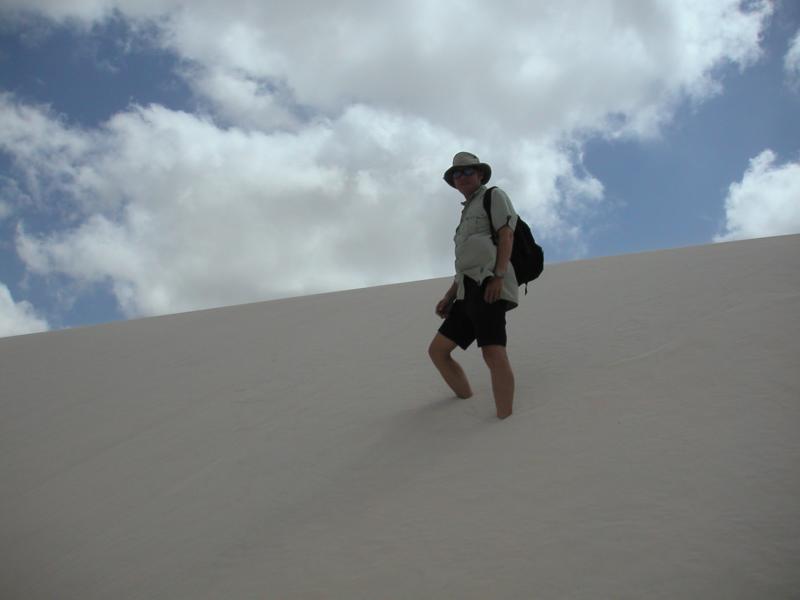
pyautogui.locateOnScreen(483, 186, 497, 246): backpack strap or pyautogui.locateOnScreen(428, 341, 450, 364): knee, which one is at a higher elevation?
pyautogui.locateOnScreen(483, 186, 497, 246): backpack strap

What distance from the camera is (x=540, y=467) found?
6.97ft

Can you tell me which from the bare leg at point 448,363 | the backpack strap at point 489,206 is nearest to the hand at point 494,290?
the backpack strap at point 489,206

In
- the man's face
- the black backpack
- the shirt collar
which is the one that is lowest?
the black backpack

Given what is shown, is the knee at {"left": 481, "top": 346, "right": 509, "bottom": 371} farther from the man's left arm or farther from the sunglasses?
the sunglasses

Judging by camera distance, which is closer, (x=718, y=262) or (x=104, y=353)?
(x=718, y=262)

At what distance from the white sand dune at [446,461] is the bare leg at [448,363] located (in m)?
0.14

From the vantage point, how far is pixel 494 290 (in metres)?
2.52

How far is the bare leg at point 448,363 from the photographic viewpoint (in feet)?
9.16

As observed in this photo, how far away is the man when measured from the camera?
8.30 ft

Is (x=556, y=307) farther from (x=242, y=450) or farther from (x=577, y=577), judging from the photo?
(x=577, y=577)

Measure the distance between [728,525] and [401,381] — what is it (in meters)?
1.94

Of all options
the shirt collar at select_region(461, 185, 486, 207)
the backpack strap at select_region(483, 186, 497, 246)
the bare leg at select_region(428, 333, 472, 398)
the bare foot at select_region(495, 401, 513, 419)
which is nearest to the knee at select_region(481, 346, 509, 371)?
the bare foot at select_region(495, 401, 513, 419)

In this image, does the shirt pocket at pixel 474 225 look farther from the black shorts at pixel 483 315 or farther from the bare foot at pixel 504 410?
the bare foot at pixel 504 410

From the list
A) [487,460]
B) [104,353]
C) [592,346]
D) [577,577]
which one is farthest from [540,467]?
[104,353]
